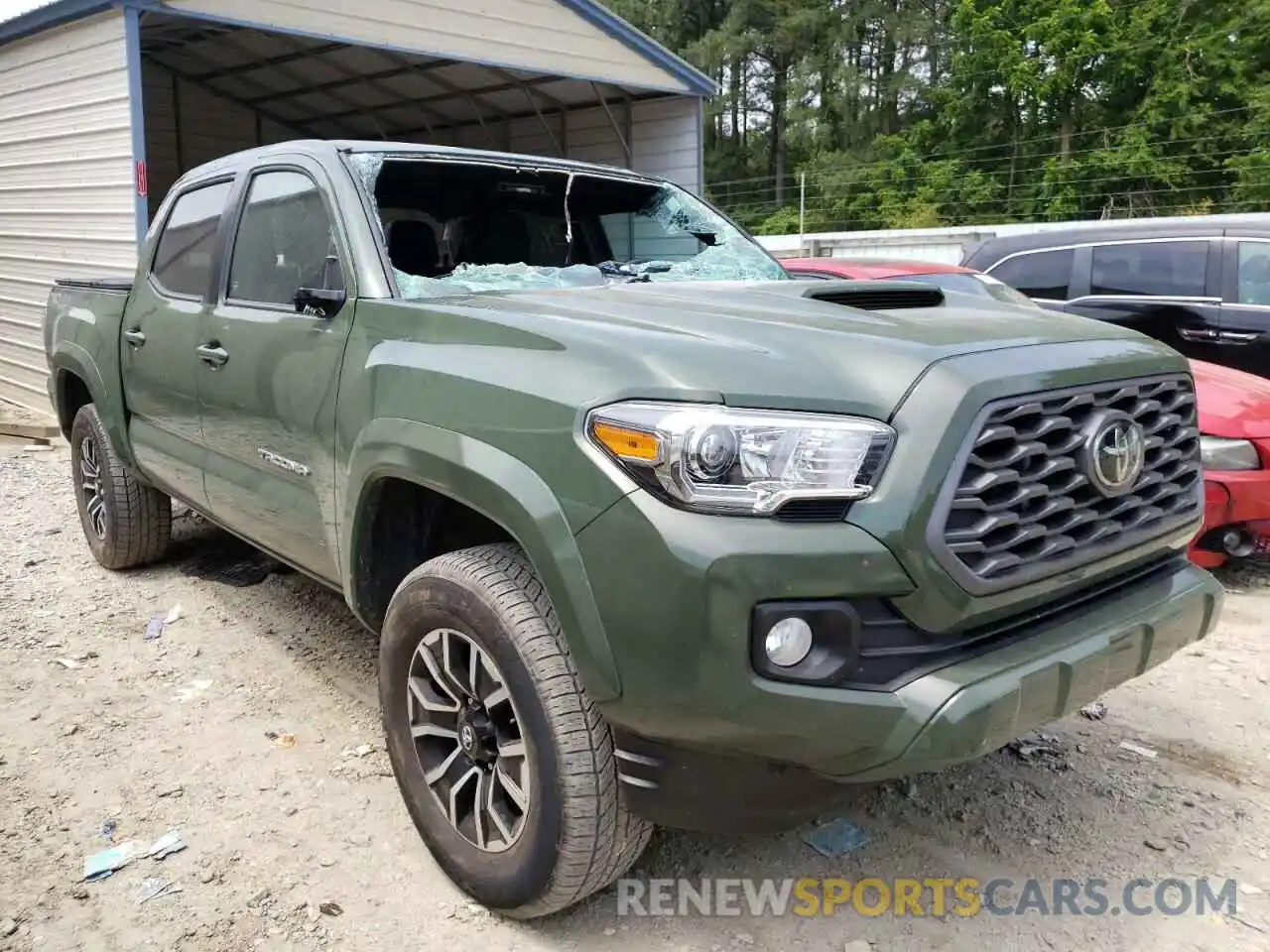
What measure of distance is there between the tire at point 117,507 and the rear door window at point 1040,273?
5.84m

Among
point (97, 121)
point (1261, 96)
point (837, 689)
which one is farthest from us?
point (1261, 96)

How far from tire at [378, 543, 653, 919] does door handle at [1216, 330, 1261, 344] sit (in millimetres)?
5941

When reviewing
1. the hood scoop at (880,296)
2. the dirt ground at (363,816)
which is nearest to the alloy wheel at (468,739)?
the dirt ground at (363,816)

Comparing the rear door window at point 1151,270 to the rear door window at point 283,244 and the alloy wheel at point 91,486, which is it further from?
the alloy wheel at point 91,486

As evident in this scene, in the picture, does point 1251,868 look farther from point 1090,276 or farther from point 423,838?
point 1090,276

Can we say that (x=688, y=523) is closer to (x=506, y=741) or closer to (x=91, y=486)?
(x=506, y=741)

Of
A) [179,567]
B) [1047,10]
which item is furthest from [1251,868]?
[1047,10]

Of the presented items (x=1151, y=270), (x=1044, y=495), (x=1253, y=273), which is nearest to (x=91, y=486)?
(x=1044, y=495)

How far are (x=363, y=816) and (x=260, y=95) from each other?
1660 cm

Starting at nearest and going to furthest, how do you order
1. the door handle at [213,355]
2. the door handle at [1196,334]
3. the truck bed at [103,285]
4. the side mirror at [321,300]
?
the side mirror at [321,300], the door handle at [213,355], the truck bed at [103,285], the door handle at [1196,334]

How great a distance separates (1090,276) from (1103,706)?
4.49m

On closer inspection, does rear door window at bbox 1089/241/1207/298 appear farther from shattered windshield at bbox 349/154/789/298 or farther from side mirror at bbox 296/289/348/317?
side mirror at bbox 296/289/348/317

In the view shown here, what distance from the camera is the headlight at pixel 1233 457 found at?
178 inches

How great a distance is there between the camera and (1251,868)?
266cm
